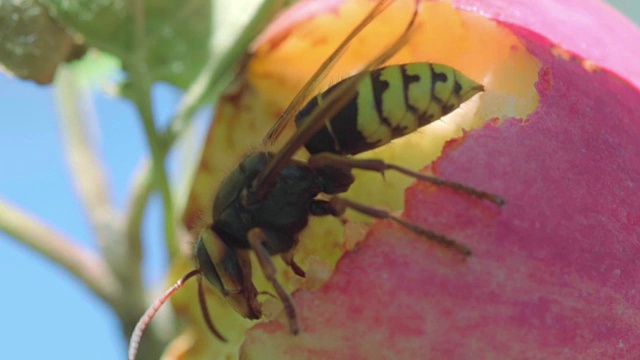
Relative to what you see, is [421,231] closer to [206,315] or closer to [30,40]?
[206,315]

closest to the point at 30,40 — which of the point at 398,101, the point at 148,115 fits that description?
the point at 148,115

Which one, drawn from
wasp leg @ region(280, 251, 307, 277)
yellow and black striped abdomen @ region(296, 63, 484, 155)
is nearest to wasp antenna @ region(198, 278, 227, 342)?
wasp leg @ region(280, 251, 307, 277)

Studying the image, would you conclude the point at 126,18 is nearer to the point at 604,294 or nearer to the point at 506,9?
the point at 506,9

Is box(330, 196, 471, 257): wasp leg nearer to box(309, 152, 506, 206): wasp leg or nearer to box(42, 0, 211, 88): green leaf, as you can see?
box(309, 152, 506, 206): wasp leg

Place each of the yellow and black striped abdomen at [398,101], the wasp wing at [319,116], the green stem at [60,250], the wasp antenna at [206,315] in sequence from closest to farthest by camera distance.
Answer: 1. the wasp wing at [319,116]
2. the yellow and black striped abdomen at [398,101]
3. the wasp antenna at [206,315]
4. the green stem at [60,250]

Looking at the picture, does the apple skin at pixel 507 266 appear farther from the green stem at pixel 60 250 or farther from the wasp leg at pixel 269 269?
the green stem at pixel 60 250

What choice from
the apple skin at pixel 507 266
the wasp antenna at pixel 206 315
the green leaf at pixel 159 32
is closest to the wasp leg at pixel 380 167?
the apple skin at pixel 507 266
